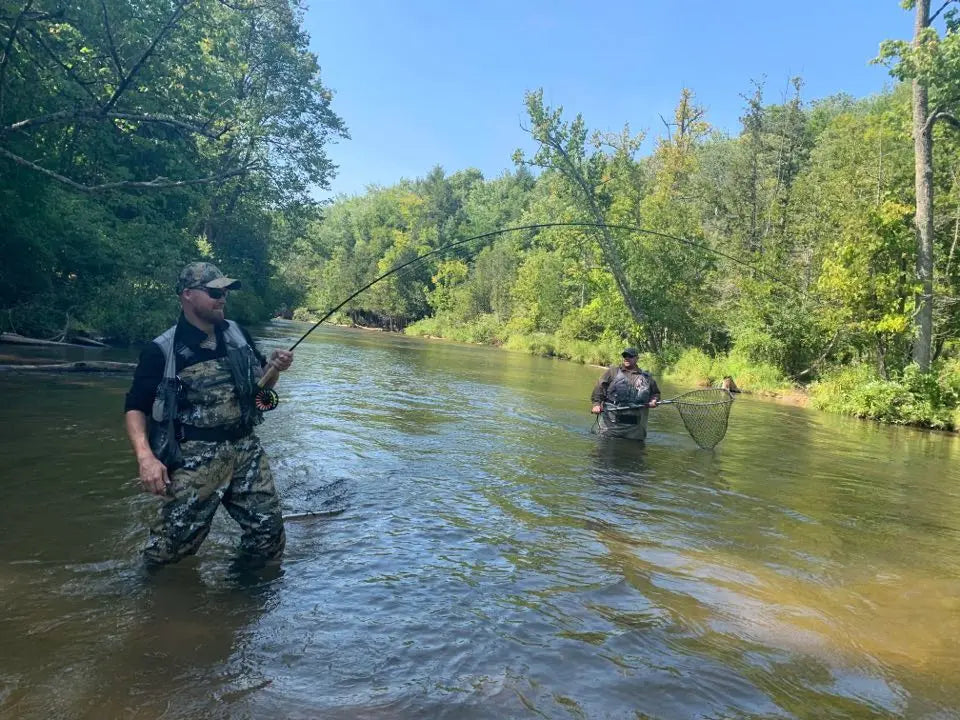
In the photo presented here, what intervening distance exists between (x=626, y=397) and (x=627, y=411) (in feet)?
0.78

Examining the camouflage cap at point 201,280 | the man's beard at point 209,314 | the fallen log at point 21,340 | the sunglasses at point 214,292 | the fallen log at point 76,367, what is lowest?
the fallen log at point 76,367

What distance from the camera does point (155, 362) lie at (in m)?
4.47

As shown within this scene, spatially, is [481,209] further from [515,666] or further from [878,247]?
[515,666]

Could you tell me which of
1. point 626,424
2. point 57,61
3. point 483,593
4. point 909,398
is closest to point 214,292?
point 483,593

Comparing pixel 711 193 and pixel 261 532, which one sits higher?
pixel 711 193

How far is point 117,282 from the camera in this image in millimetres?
22984

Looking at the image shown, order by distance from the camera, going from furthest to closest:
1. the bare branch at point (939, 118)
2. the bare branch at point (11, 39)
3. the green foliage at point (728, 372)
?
the green foliage at point (728, 372) < the bare branch at point (939, 118) < the bare branch at point (11, 39)

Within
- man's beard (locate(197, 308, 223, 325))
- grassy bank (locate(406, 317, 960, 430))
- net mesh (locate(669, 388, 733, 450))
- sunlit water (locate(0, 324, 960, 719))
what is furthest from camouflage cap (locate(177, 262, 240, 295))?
grassy bank (locate(406, 317, 960, 430))

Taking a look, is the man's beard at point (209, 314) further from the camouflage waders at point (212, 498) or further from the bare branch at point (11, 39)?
the bare branch at point (11, 39)

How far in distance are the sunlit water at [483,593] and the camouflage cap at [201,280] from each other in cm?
205

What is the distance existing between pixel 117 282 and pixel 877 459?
2246 centimetres

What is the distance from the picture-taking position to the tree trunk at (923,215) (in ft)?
64.2

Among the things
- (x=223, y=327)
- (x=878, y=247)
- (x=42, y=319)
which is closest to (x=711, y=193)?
(x=878, y=247)

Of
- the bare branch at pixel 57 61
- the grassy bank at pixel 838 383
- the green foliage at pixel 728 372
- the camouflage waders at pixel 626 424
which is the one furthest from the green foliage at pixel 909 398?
the bare branch at pixel 57 61
